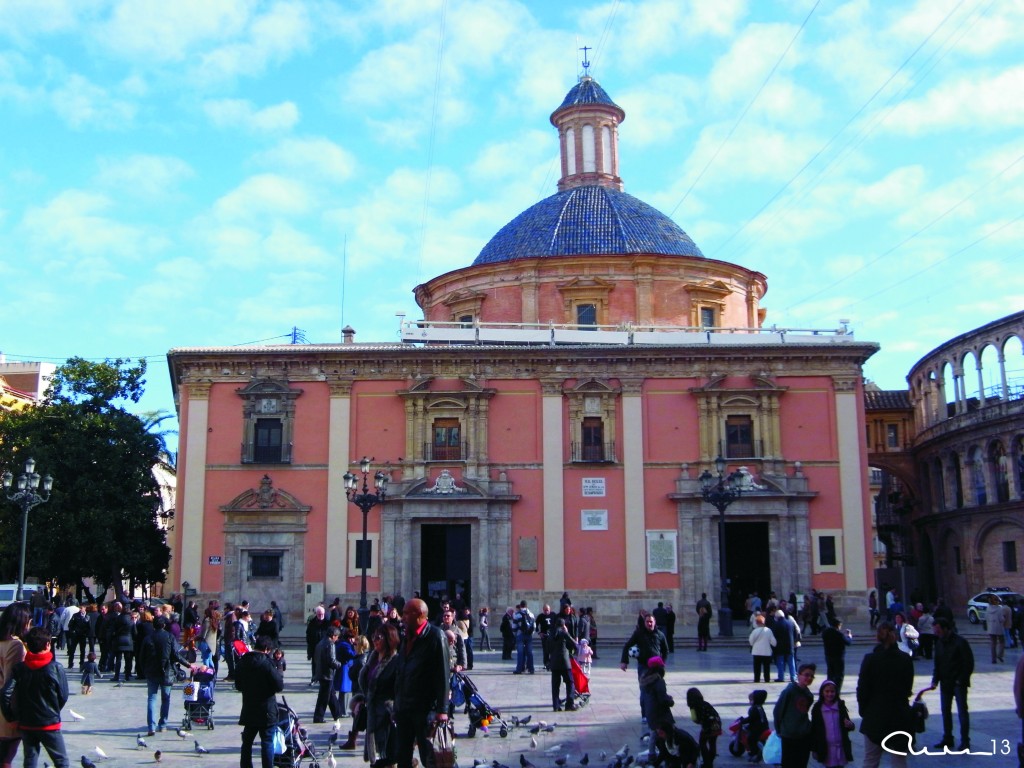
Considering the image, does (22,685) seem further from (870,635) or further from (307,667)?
(870,635)

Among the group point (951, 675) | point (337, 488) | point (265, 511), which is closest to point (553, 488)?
point (337, 488)

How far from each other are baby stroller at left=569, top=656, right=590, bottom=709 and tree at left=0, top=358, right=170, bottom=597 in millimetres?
22744

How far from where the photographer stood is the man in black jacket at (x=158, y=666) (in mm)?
12414

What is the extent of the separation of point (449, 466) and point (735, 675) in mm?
13438

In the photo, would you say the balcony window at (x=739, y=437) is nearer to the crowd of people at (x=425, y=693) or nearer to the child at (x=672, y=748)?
the crowd of people at (x=425, y=693)

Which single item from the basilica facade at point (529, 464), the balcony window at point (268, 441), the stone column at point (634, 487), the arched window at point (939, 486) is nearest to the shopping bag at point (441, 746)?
the basilica facade at point (529, 464)

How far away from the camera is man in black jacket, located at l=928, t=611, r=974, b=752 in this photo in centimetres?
1120

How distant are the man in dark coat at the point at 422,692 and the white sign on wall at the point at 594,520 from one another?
2321 cm

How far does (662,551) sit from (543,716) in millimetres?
16758

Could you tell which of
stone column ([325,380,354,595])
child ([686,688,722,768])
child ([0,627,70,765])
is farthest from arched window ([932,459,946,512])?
child ([0,627,70,765])

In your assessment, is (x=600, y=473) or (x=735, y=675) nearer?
(x=735, y=675)

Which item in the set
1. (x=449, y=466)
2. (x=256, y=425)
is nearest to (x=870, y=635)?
(x=449, y=466)

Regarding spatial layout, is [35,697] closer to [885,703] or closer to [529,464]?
[885,703]

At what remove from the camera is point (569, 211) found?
37.3m
